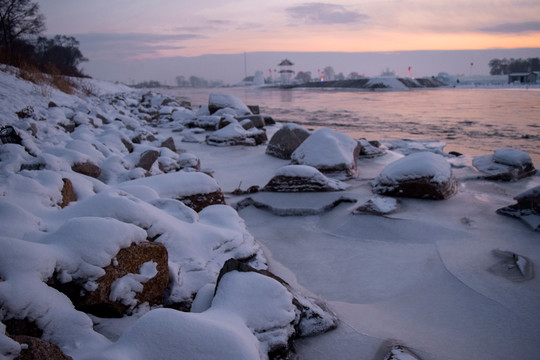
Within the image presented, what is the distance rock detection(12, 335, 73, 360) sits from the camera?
4.05 ft

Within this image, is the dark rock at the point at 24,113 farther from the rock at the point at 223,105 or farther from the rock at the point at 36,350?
the rock at the point at 223,105

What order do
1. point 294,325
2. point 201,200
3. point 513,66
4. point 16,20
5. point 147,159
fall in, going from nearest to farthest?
point 294,325, point 201,200, point 147,159, point 16,20, point 513,66

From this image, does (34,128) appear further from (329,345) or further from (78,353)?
(329,345)

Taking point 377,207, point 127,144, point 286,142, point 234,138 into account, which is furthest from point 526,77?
point 127,144

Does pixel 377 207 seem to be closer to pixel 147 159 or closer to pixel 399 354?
pixel 399 354

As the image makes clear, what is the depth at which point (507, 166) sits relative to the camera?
17.7 feet

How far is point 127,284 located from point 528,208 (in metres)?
3.78

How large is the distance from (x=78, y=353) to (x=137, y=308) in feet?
1.47

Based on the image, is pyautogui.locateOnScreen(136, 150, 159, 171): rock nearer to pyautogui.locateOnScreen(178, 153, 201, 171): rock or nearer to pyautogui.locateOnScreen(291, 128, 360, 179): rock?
pyautogui.locateOnScreen(178, 153, 201, 171): rock

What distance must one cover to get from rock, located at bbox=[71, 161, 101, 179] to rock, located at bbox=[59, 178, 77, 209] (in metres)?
0.90

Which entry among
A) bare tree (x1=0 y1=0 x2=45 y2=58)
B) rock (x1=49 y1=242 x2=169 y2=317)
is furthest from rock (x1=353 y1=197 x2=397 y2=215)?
bare tree (x1=0 y1=0 x2=45 y2=58)

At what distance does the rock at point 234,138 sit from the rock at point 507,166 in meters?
4.58

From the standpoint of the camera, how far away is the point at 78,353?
146 cm

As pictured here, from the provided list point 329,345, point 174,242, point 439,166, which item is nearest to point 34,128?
point 174,242
